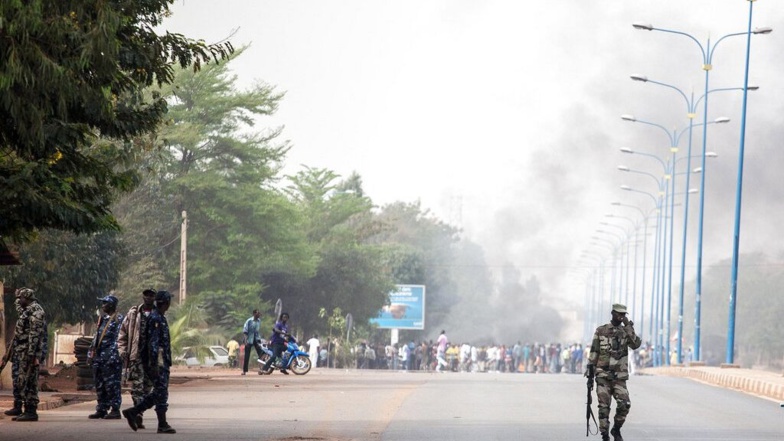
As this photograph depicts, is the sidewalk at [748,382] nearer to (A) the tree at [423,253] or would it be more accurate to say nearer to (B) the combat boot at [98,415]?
(B) the combat boot at [98,415]

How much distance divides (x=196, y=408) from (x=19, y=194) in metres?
9.01

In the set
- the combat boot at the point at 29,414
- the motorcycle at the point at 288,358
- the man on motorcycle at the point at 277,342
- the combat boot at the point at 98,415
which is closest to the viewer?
the combat boot at the point at 29,414

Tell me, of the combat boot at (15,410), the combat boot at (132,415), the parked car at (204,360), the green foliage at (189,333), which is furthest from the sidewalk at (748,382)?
the combat boot at (132,415)

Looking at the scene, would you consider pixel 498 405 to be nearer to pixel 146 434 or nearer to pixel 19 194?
pixel 146 434

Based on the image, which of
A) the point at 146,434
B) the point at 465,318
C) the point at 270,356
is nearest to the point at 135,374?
the point at 146,434

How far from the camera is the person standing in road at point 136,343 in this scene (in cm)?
1805

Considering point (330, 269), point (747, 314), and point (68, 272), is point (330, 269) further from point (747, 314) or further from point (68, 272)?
point (747, 314)

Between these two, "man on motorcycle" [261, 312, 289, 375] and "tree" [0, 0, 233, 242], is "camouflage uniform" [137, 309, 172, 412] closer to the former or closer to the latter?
"tree" [0, 0, 233, 242]

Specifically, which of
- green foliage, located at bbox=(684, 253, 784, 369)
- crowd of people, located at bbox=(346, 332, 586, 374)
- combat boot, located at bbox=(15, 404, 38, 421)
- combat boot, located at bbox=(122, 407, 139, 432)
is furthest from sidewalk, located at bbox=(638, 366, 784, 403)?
green foliage, located at bbox=(684, 253, 784, 369)

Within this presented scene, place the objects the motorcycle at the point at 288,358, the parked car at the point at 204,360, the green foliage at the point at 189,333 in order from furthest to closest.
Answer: the parked car at the point at 204,360
the green foliage at the point at 189,333
the motorcycle at the point at 288,358

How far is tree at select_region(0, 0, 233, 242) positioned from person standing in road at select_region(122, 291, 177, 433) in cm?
122

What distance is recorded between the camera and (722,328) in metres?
155

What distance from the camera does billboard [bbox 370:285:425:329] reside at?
89.9 m

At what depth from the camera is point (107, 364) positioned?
21.0 m
